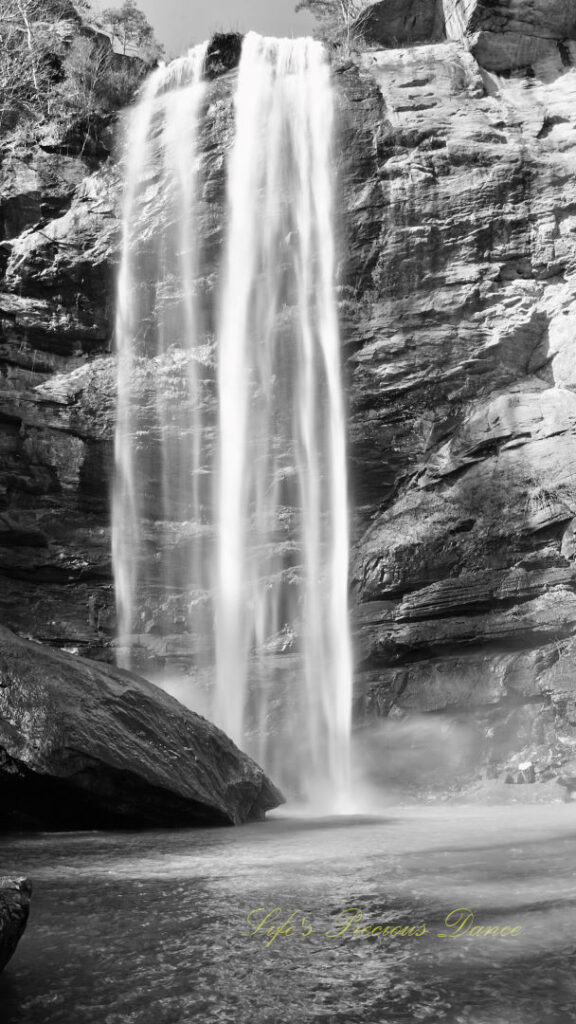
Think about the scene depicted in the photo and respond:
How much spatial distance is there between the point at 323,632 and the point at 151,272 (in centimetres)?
839

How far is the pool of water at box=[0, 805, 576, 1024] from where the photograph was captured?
8.67ft

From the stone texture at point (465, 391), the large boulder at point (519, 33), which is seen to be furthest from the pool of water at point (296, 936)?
the large boulder at point (519, 33)

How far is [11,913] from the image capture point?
291 centimetres

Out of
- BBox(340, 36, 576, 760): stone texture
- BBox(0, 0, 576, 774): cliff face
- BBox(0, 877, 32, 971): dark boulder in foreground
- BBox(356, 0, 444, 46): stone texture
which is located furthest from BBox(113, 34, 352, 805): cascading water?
BBox(0, 877, 32, 971): dark boulder in foreground

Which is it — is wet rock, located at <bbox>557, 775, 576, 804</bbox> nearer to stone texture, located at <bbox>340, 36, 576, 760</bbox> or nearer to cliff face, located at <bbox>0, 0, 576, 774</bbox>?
cliff face, located at <bbox>0, 0, 576, 774</bbox>

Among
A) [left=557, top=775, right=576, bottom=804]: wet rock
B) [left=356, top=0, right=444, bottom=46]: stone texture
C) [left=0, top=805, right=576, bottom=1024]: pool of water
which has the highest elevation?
[left=356, top=0, right=444, bottom=46]: stone texture

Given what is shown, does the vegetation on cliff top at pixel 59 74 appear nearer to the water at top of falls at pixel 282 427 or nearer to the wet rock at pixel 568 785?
the water at top of falls at pixel 282 427

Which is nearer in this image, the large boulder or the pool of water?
the pool of water

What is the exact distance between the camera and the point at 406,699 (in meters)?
13.4

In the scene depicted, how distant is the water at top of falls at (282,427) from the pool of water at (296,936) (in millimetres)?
8179

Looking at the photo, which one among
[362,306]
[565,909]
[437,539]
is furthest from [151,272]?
[565,909]

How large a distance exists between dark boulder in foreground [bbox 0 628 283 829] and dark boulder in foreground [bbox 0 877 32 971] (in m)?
3.97

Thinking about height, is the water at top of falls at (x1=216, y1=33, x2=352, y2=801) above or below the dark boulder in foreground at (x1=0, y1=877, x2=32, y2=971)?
above

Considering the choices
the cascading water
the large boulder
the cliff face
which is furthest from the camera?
the large boulder
